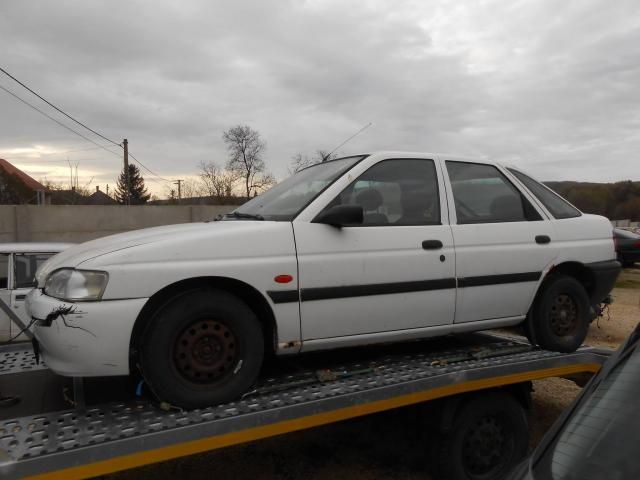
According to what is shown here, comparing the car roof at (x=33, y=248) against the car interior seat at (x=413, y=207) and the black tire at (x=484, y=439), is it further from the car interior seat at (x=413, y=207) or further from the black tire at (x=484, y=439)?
the black tire at (x=484, y=439)

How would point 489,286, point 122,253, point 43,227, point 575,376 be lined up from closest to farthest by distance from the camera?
point 122,253 < point 489,286 < point 575,376 < point 43,227

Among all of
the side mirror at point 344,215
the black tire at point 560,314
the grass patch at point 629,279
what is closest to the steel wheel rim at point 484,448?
the black tire at point 560,314

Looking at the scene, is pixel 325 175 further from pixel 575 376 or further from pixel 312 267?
pixel 575 376

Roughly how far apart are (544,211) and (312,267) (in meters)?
2.09

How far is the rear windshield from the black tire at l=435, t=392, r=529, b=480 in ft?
5.03

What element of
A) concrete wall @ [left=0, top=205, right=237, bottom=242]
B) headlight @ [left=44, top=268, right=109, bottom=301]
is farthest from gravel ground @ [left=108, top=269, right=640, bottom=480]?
concrete wall @ [left=0, top=205, right=237, bottom=242]

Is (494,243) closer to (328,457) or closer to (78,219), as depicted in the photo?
(328,457)

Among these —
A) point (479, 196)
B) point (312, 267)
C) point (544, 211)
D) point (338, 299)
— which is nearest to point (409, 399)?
point (338, 299)

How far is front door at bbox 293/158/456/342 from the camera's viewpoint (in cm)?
287

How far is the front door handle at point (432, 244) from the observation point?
3.20 metres

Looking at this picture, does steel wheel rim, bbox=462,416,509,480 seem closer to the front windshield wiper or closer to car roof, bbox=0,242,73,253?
the front windshield wiper

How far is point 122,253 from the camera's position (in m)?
2.46

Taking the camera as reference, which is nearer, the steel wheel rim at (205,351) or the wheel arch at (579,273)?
the steel wheel rim at (205,351)

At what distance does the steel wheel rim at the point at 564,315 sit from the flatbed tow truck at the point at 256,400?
201 millimetres
